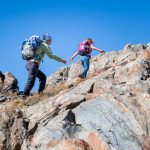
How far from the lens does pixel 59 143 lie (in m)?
15.6

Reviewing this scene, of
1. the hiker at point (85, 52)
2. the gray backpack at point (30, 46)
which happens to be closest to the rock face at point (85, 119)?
the gray backpack at point (30, 46)

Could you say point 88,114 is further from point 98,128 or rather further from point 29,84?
point 29,84

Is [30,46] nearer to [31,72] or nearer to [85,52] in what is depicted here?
[31,72]

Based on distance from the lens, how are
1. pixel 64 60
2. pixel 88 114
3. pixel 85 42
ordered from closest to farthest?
pixel 88 114 < pixel 64 60 < pixel 85 42

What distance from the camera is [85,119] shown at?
17469mm

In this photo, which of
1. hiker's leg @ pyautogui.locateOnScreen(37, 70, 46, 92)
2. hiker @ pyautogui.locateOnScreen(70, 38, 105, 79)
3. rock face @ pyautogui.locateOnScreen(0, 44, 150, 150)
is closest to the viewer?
rock face @ pyautogui.locateOnScreen(0, 44, 150, 150)

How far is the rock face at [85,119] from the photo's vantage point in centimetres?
1587

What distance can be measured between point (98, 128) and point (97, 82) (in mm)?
4289

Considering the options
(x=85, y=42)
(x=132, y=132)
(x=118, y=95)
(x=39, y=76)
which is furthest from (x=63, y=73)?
(x=132, y=132)

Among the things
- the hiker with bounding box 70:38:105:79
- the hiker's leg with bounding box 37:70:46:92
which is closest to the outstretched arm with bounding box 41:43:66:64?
the hiker's leg with bounding box 37:70:46:92

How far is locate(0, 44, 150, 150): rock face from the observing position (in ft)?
52.1

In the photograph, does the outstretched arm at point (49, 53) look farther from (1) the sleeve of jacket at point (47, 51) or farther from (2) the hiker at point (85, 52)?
(2) the hiker at point (85, 52)

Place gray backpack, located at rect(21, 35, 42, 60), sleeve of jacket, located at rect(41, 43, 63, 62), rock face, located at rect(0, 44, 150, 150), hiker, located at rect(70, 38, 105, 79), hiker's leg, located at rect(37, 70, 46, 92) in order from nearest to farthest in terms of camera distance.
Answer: rock face, located at rect(0, 44, 150, 150) → gray backpack, located at rect(21, 35, 42, 60) → sleeve of jacket, located at rect(41, 43, 63, 62) → hiker's leg, located at rect(37, 70, 46, 92) → hiker, located at rect(70, 38, 105, 79)

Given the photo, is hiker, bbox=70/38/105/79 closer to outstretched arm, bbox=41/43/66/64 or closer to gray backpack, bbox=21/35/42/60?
outstretched arm, bbox=41/43/66/64
